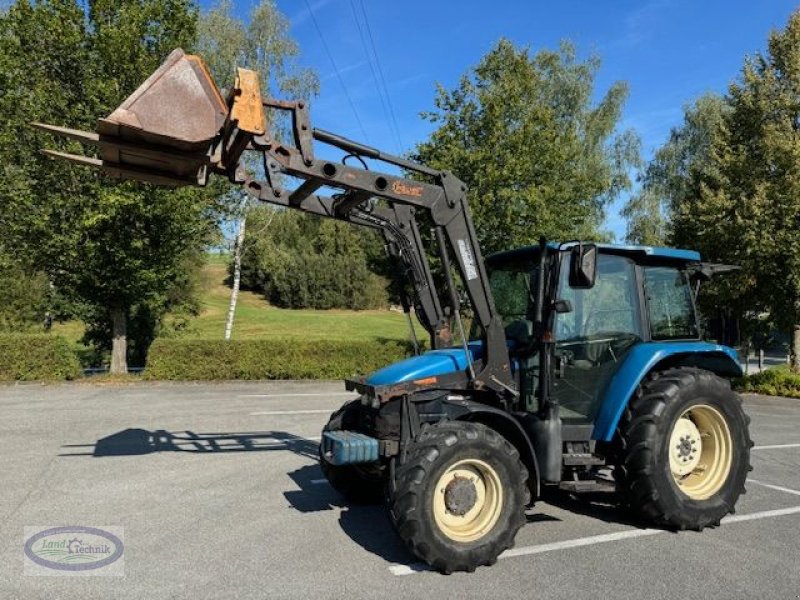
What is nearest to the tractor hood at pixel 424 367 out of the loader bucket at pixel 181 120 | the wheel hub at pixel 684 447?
the wheel hub at pixel 684 447

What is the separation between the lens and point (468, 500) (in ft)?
14.6

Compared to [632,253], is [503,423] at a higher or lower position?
lower

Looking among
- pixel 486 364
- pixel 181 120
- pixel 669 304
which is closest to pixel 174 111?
pixel 181 120

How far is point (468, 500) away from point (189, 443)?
5594mm

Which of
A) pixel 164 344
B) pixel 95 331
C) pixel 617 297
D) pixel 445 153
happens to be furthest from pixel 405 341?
pixel 617 297

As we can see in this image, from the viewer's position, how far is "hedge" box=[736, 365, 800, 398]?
1569cm

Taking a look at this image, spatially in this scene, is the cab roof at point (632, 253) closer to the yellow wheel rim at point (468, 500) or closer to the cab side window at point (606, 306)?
the cab side window at point (606, 306)

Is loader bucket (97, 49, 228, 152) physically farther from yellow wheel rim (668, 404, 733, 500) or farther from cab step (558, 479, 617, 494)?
yellow wheel rim (668, 404, 733, 500)

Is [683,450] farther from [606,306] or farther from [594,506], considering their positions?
[606,306]

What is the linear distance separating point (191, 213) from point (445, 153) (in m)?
7.71

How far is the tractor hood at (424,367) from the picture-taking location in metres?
4.93

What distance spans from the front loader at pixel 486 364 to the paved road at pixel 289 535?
31 centimetres

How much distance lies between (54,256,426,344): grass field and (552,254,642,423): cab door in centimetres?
3178

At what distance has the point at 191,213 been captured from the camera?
16672 millimetres
